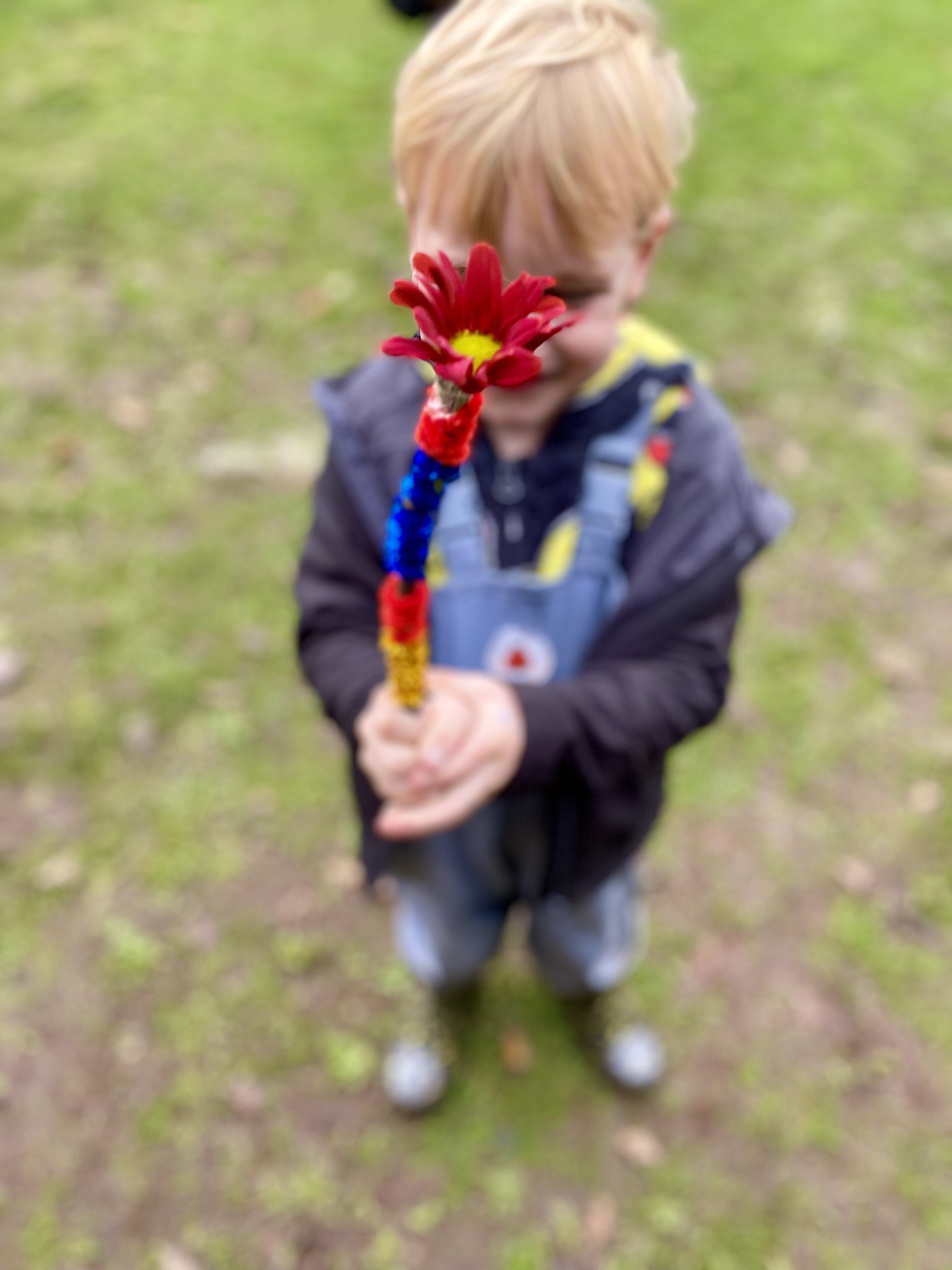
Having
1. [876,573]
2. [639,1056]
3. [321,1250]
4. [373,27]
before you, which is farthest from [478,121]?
[373,27]

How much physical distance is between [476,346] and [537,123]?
0.44 m

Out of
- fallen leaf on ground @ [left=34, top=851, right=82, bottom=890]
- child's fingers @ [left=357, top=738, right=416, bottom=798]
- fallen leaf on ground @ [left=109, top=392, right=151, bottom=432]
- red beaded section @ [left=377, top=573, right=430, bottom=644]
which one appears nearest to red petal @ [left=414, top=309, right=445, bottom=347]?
red beaded section @ [left=377, top=573, right=430, bottom=644]

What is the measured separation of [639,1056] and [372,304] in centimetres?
250

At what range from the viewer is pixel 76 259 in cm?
356

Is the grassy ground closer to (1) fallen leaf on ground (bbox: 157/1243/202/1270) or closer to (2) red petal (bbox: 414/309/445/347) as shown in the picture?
(1) fallen leaf on ground (bbox: 157/1243/202/1270)

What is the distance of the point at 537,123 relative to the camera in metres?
0.89

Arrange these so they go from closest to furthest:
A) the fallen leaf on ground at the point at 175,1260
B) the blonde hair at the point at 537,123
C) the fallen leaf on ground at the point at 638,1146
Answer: the blonde hair at the point at 537,123 < the fallen leaf on ground at the point at 175,1260 < the fallen leaf on ground at the point at 638,1146

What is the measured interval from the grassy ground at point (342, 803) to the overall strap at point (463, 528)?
1144 mm

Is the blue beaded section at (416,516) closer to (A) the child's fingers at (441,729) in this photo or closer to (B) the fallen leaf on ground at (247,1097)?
(A) the child's fingers at (441,729)

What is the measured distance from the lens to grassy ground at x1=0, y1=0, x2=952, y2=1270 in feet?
5.90

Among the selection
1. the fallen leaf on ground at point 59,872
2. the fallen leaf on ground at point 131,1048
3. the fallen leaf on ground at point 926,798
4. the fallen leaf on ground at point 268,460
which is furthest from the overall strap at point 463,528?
the fallen leaf on ground at point 268,460

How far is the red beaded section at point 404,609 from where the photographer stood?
768 millimetres

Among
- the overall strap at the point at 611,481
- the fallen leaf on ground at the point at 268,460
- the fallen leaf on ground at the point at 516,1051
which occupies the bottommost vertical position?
the fallen leaf on ground at the point at 516,1051

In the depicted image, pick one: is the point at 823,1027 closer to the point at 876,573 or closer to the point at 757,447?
the point at 876,573
